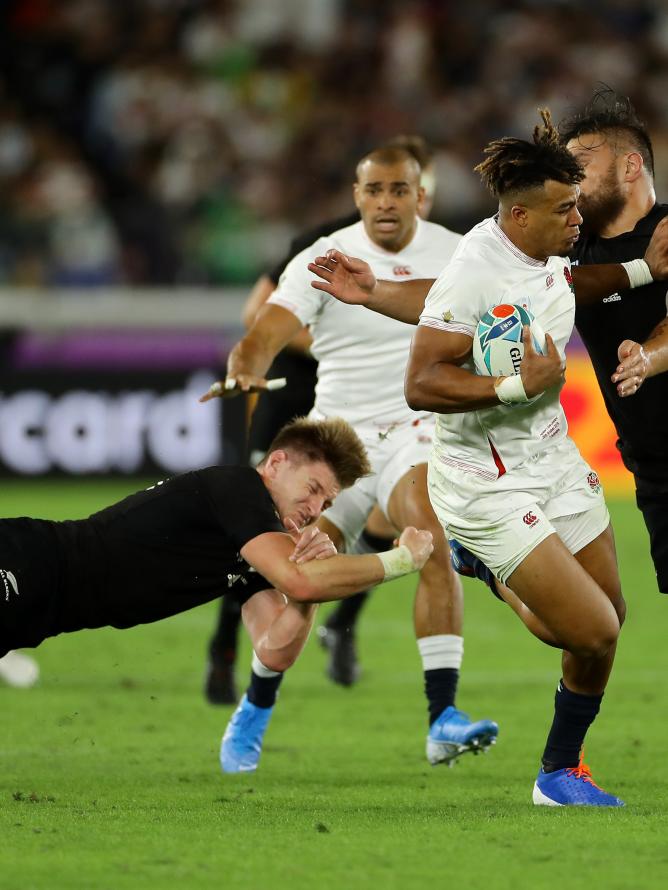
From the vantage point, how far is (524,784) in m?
6.07

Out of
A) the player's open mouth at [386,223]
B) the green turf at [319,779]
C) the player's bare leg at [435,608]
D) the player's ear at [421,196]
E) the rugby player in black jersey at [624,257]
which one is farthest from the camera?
the player's ear at [421,196]

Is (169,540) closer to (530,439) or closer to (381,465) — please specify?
(530,439)

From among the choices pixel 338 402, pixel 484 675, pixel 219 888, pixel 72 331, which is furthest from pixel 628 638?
pixel 72 331

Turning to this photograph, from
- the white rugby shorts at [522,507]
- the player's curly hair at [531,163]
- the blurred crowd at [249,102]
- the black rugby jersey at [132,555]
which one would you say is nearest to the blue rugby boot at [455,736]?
the white rugby shorts at [522,507]

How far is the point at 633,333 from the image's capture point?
599cm

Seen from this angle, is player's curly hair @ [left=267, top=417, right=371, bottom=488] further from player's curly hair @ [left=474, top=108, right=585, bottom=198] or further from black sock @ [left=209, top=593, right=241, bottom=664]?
black sock @ [left=209, top=593, right=241, bottom=664]

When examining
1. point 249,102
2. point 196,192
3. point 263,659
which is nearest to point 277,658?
point 263,659

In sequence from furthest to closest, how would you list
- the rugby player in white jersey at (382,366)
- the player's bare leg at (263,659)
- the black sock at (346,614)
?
the black sock at (346,614)
the rugby player in white jersey at (382,366)
the player's bare leg at (263,659)

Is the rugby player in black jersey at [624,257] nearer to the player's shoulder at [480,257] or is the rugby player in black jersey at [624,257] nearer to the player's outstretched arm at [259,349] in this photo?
the player's shoulder at [480,257]

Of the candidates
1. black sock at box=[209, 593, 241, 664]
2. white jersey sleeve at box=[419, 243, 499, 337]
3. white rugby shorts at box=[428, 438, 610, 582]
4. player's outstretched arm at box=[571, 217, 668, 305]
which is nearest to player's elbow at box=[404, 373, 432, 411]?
white jersey sleeve at box=[419, 243, 499, 337]

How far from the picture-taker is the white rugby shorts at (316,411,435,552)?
281 inches

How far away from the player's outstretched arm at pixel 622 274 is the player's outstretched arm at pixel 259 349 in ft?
4.11

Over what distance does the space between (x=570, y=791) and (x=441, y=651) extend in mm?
1335

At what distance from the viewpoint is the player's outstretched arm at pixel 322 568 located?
16.9 feet
